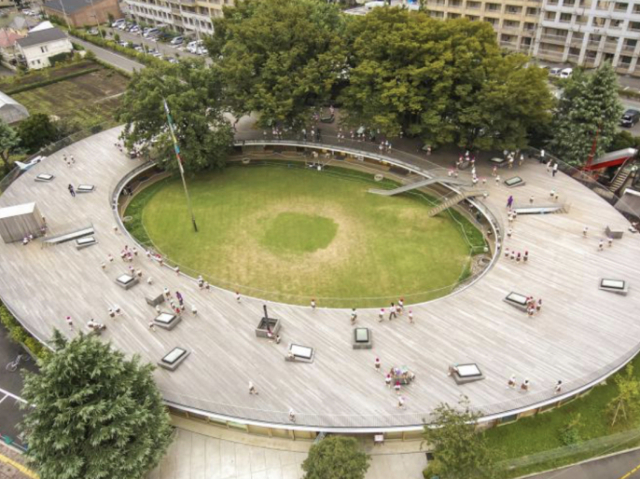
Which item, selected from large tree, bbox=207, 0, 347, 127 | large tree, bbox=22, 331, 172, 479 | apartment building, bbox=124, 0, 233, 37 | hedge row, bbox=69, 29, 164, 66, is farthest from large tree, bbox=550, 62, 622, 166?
apartment building, bbox=124, 0, 233, 37

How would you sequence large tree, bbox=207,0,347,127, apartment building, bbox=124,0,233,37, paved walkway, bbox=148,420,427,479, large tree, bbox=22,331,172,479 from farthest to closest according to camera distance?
apartment building, bbox=124,0,233,37 < large tree, bbox=207,0,347,127 < paved walkway, bbox=148,420,427,479 < large tree, bbox=22,331,172,479

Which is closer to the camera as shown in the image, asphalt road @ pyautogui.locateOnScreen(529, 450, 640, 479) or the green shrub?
asphalt road @ pyautogui.locateOnScreen(529, 450, 640, 479)

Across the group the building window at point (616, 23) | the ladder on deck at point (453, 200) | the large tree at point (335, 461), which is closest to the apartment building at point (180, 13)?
the building window at point (616, 23)

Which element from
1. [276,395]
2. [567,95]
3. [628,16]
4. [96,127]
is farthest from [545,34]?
[276,395]

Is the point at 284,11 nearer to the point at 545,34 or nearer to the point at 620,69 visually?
the point at 545,34

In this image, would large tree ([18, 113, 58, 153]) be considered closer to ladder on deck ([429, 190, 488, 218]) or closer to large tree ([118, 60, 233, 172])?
large tree ([118, 60, 233, 172])

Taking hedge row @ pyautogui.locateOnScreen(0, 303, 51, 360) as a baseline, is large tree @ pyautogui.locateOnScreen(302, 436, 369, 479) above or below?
above

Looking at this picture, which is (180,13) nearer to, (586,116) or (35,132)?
(35,132)
